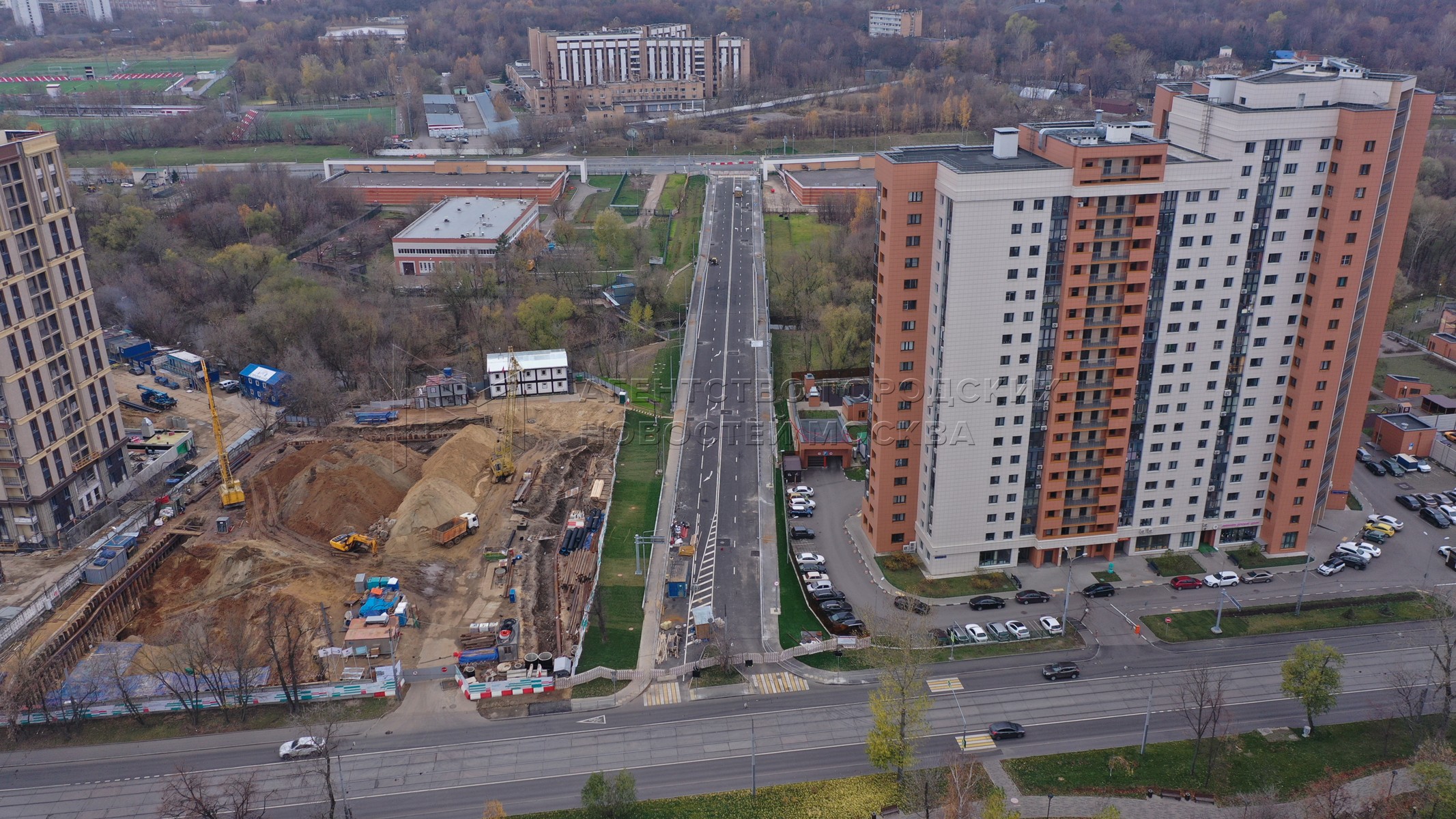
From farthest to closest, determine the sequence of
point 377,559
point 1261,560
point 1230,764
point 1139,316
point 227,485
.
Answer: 1. point 227,485
2. point 377,559
3. point 1261,560
4. point 1139,316
5. point 1230,764

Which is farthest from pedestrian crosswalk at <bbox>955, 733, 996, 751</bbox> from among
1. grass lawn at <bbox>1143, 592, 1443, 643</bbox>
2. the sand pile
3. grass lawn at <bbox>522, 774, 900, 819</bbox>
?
the sand pile

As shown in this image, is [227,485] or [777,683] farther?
[227,485]

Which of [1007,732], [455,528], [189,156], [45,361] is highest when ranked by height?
[45,361]

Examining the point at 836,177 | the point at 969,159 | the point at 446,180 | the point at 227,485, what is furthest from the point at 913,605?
the point at 446,180

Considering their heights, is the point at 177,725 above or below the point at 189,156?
below

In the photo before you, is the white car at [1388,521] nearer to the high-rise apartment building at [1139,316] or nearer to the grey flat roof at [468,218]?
the high-rise apartment building at [1139,316]

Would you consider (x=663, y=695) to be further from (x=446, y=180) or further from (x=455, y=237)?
(x=446, y=180)

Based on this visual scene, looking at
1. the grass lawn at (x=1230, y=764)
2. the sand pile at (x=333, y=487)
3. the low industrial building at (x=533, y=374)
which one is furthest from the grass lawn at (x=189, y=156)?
the grass lawn at (x=1230, y=764)

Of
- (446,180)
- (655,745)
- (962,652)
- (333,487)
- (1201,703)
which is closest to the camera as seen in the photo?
(1201,703)
